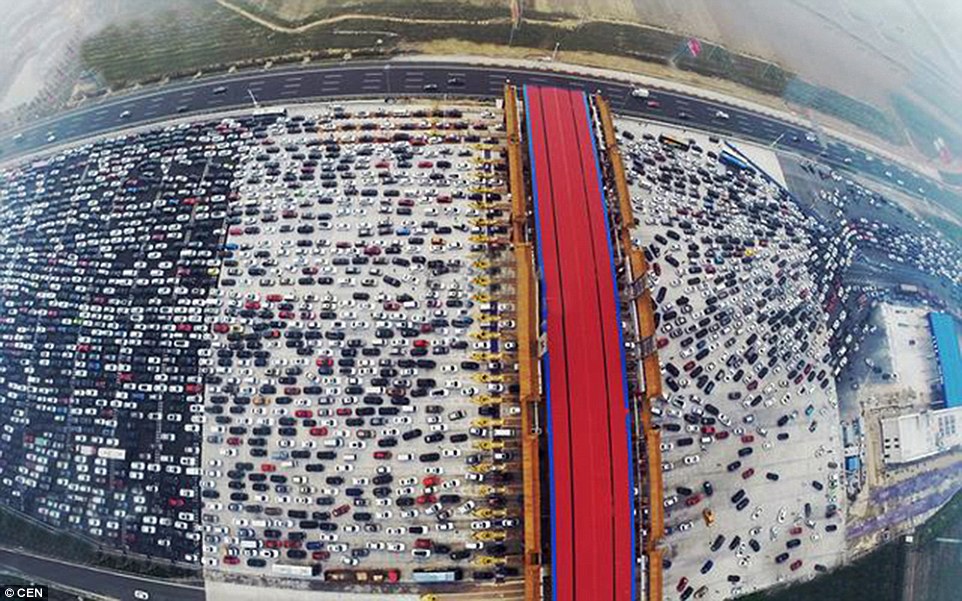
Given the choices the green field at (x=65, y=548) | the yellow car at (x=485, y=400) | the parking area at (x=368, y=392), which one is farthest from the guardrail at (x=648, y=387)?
the green field at (x=65, y=548)

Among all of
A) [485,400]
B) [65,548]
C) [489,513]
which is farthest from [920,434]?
[65,548]

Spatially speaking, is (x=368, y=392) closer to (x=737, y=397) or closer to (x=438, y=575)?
(x=438, y=575)

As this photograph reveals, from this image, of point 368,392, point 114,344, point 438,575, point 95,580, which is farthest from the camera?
point 114,344

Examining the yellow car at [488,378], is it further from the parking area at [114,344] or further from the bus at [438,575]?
the parking area at [114,344]

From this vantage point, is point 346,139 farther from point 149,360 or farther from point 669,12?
point 669,12

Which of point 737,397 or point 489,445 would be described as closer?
point 489,445
